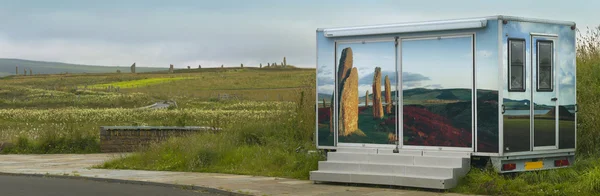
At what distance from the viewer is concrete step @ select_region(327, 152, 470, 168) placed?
49.0ft

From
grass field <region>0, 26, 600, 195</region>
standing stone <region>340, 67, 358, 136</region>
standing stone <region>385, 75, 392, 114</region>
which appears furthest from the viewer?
standing stone <region>340, 67, 358, 136</region>

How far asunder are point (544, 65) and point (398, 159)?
2.87 metres

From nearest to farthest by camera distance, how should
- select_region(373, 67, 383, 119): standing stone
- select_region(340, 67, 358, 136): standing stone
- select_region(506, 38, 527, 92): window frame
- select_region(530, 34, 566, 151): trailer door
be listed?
select_region(506, 38, 527, 92): window frame < select_region(530, 34, 566, 151): trailer door < select_region(373, 67, 383, 119): standing stone < select_region(340, 67, 358, 136): standing stone

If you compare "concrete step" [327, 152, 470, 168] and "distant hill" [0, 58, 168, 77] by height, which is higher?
"distant hill" [0, 58, 168, 77]

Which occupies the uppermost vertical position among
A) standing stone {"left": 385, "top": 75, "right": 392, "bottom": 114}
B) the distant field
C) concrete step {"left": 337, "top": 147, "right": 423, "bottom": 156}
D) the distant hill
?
the distant hill

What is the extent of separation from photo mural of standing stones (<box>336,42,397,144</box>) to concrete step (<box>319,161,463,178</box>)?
58 centimetres

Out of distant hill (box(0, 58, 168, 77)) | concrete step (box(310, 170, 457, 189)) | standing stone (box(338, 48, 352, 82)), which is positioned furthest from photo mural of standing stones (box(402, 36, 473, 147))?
distant hill (box(0, 58, 168, 77))

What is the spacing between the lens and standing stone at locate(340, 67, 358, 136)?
16.5 m

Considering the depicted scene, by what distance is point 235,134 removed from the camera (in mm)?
22281

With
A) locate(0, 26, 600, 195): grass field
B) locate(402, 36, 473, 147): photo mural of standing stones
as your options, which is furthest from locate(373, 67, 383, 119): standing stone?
locate(402, 36, 473, 147): photo mural of standing stones

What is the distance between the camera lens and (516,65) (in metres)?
14.7

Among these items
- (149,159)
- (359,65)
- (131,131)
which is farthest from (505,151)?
(131,131)

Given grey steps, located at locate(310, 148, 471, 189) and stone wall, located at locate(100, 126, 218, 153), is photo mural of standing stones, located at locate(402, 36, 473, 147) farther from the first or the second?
stone wall, located at locate(100, 126, 218, 153)

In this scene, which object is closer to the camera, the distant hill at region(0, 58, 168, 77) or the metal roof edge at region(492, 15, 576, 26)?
the metal roof edge at region(492, 15, 576, 26)
